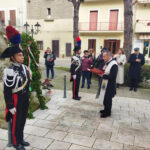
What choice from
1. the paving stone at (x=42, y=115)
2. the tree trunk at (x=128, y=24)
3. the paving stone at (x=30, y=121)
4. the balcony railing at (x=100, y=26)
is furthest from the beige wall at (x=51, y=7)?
the paving stone at (x=30, y=121)

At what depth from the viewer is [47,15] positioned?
24.2 m

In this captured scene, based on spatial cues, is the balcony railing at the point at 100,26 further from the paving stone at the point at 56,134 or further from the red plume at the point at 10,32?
the red plume at the point at 10,32

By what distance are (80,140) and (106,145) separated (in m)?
0.58

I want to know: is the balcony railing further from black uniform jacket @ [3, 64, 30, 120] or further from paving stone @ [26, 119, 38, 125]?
black uniform jacket @ [3, 64, 30, 120]

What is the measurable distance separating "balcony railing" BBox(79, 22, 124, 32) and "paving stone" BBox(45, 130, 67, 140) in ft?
63.3

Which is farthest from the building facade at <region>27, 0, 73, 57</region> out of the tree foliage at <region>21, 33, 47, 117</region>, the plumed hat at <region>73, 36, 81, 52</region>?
the tree foliage at <region>21, 33, 47, 117</region>

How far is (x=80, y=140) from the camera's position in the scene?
3887 millimetres

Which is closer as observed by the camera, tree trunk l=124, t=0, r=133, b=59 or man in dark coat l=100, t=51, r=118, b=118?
man in dark coat l=100, t=51, r=118, b=118

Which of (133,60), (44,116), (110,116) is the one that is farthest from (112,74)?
(133,60)

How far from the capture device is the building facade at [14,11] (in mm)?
24469

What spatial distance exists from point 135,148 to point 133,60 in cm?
493

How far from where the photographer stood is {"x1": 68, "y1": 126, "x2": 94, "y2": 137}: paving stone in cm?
419

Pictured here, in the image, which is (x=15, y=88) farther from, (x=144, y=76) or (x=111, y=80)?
(x=144, y=76)

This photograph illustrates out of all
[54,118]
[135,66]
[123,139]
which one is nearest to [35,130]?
[54,118]
